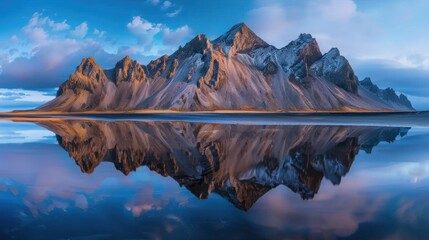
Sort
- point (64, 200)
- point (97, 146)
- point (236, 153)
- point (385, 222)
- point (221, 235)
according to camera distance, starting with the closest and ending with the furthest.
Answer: point (221, 235) < point (385, 222) < point (64, 200) < point (236, 153) < point (97, 146)

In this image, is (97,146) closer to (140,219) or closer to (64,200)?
(64,200)

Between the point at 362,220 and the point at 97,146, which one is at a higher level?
the point at 97,146

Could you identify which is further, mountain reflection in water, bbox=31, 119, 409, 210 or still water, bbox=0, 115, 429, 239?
mountain reflection in water, bbox=31, 119, 409, 210

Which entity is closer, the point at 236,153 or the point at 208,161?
the point at 208,161

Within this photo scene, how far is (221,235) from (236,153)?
19.1m

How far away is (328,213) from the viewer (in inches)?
536

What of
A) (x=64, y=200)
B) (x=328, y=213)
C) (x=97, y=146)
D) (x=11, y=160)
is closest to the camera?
(x=328, y=213)

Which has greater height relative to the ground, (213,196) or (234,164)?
(234,164)

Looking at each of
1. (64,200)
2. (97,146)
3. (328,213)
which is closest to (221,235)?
(328,213)

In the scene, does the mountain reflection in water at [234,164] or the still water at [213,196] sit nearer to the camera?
the still water at [213,196]

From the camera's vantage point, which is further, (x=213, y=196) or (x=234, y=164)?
(x=234, y=164)

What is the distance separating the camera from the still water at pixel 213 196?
37.9 feet

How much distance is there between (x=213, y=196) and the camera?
52.6 ft

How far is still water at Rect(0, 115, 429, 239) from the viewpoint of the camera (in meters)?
11.5
